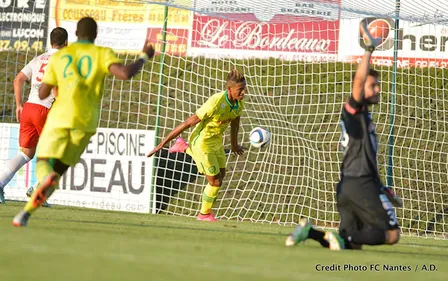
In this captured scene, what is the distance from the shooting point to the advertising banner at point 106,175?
15.5 m

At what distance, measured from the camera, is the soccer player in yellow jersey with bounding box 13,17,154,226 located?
8.04 m

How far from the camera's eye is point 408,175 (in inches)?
594

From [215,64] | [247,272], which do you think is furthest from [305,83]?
[247,272]

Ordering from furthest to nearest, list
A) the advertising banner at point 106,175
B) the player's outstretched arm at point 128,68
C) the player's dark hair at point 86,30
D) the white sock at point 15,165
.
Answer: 1. the advertising banner at point 106,175
2. the white sock at point 15,165
3. the player's dark hair at point 86,30
4. the player's outstretched arm at point 128,68

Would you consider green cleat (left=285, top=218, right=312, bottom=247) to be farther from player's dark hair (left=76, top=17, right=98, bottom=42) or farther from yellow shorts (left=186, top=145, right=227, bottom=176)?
yellow shorts (left=186, top=145, right=227, bottom=176)

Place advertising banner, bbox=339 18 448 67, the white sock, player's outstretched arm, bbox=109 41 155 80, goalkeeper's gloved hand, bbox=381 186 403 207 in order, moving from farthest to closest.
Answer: advertising banner, bbox=339 18 448 67, the white sock, goalkeeper's gloved hand, bbox=381 186 403 207, player's outstretched arm, bbox=109 41 155 80

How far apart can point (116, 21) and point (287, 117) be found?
17.3ft

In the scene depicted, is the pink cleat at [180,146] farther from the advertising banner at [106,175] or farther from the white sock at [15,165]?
the advertising banner at [106,175]

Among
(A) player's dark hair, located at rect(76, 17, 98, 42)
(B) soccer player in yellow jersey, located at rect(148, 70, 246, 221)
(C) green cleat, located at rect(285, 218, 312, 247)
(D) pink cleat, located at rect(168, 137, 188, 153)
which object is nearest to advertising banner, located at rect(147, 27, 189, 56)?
(D) pink cleat, located at rect(168, 137, 188, 153)

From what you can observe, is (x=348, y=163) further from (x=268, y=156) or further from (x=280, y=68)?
(x=280, y=68)

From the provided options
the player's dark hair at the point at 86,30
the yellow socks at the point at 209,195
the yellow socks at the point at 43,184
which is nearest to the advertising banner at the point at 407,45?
the yellow socks at the point at 209,195

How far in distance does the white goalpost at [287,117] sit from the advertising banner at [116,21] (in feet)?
3.30

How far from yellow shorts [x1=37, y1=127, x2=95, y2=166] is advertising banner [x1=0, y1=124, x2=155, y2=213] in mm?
7220

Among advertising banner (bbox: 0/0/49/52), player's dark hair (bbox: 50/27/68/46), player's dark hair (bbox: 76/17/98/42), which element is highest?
advertising banner (bbox: 0/0/49/52)
